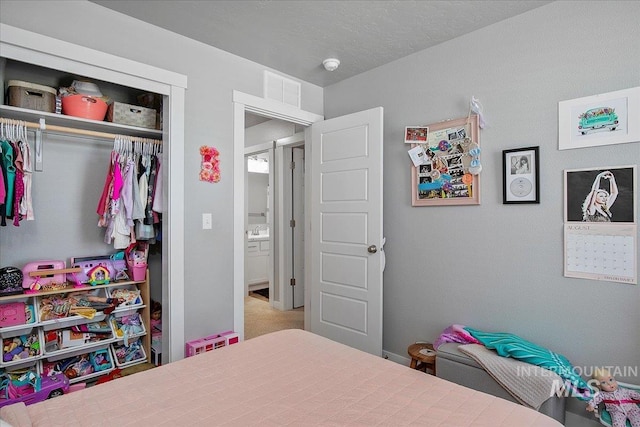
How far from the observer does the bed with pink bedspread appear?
110 cm

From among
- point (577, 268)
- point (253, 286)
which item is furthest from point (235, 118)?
point (253, 286)

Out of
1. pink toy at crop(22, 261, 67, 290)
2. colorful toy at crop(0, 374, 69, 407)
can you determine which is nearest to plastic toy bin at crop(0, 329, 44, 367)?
colorful toy at crop(0, 374, 69, 407)

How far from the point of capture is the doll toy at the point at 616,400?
172cm

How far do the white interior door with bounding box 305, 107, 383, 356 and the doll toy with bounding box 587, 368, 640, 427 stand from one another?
4.54 feet

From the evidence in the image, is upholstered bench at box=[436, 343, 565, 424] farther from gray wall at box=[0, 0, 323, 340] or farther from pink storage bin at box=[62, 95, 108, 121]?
pink storage bin at box=[62, 95, 108, 121]

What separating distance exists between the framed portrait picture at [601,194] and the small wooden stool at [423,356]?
122 centimetres

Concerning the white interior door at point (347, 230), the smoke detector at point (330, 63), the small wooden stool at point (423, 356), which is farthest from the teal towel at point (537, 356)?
the smoke detector at point (330, 63)

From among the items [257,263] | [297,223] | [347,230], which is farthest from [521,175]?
[257,263]

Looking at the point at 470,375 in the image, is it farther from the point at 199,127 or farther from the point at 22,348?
the point at 22,348

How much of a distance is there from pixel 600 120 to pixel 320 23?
5.79 feet

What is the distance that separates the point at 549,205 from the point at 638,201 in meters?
0.41

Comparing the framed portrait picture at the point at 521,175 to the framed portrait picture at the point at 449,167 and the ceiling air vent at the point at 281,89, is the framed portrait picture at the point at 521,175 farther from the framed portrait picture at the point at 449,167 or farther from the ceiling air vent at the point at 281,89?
the ceiling air vent at the point at 281,89

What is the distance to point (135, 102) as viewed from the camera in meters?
3.04

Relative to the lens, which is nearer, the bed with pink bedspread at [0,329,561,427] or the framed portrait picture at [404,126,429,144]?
the bed with pink bedspread at [0,329,561,427]
